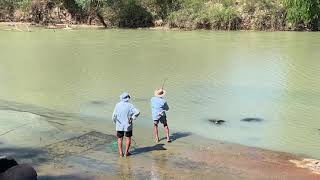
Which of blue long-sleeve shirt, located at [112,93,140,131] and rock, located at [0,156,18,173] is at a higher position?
rock, located at [0,156,18,173]

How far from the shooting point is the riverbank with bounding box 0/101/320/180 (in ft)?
36.1

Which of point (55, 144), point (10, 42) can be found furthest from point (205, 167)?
point (10, 42)

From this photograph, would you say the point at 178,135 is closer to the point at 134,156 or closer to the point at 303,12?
the point at 134,156

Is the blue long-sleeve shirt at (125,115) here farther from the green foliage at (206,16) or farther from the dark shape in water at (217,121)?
the green foliage at (206,16)

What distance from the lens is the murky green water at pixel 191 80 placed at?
15.6m

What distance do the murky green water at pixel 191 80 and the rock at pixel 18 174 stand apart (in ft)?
24.7

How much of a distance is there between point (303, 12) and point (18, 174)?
3964 centimetres

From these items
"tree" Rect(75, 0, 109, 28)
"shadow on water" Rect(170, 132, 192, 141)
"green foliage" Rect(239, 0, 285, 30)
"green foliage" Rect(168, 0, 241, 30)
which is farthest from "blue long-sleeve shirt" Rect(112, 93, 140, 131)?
"tree" Rect(75, 0, 109, 28)

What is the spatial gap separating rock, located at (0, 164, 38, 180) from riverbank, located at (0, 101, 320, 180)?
124 inches

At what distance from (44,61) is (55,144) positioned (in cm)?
1545

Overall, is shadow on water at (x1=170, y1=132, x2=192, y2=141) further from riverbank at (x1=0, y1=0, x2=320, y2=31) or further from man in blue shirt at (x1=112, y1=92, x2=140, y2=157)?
riverbank at (x1=0, y1=0, x2=320, y2=31)

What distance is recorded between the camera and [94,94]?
779 inches

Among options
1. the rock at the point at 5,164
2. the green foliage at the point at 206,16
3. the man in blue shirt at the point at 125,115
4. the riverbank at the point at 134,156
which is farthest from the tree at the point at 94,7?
the rock at the point at 5,164

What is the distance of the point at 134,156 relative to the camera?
12.3 metres
